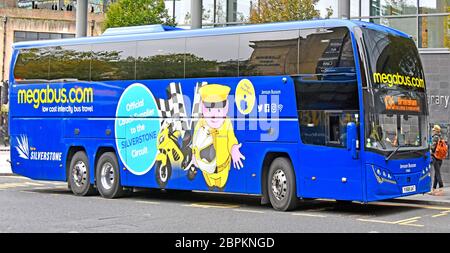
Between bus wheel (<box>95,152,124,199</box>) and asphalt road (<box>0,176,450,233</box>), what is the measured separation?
1.00ft

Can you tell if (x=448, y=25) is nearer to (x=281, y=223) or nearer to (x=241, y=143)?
(x=241, y=143)

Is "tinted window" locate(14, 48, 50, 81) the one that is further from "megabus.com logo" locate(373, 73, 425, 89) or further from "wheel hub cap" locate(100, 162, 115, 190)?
"megabus.com logo" locate(373, 73, 425, 89)

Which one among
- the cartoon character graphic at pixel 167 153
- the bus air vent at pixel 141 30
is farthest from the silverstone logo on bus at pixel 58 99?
the cartoon character graphic at pixel 167 153

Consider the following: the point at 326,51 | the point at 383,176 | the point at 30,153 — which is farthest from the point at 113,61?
the point at 383,176

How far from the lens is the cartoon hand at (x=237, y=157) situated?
50.1 ft

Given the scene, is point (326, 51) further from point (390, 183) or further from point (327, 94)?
point (390, 183)

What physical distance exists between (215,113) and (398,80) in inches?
160

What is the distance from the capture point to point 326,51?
1394 cm

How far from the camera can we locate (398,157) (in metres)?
14.0

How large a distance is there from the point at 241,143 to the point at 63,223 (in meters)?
4.39

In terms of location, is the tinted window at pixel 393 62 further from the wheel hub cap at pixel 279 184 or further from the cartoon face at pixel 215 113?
the cartoon face at pixel 215 113

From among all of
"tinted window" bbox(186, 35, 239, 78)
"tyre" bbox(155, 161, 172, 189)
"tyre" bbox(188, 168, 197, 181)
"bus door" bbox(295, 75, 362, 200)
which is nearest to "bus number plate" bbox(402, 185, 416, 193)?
"bus door" bbox(295, 75, 362, 200)

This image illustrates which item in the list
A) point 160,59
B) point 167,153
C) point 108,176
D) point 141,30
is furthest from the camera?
point 108,176
